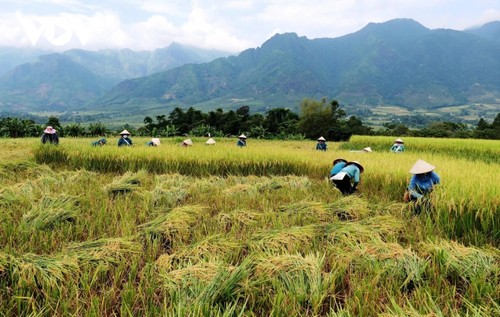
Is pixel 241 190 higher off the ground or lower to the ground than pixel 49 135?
lower

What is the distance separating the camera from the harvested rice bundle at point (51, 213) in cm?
374

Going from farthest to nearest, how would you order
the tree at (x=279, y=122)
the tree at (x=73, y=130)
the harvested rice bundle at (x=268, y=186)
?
the tree at (x=279, y=122)
the tree at (x=73, y=130)
the harvested rice bundle at (x=268, y=186)

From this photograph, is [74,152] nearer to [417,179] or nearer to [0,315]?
[0,315]

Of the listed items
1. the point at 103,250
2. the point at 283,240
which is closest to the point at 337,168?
the point at 283,240

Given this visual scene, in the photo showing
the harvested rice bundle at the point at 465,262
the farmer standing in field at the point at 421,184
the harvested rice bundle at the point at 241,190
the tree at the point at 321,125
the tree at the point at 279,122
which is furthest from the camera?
the tree at the point at 279,122

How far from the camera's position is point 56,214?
3904 millimetres

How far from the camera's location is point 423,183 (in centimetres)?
486

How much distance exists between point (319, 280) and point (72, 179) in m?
5.88

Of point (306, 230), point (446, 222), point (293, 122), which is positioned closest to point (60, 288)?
point (306, 230)

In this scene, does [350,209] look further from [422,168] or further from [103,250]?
[103,250]

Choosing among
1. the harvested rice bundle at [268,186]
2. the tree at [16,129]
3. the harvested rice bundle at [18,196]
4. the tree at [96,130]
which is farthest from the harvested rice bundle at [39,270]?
the tree at [16,129]

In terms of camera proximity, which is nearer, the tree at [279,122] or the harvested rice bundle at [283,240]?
the harvested rice bundle at [283,240]

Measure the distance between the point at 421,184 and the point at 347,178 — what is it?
1.18 meters

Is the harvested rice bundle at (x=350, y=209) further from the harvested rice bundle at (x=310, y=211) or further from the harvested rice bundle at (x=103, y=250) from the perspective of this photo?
the harvested rice bundle at (x=103, y=250)
